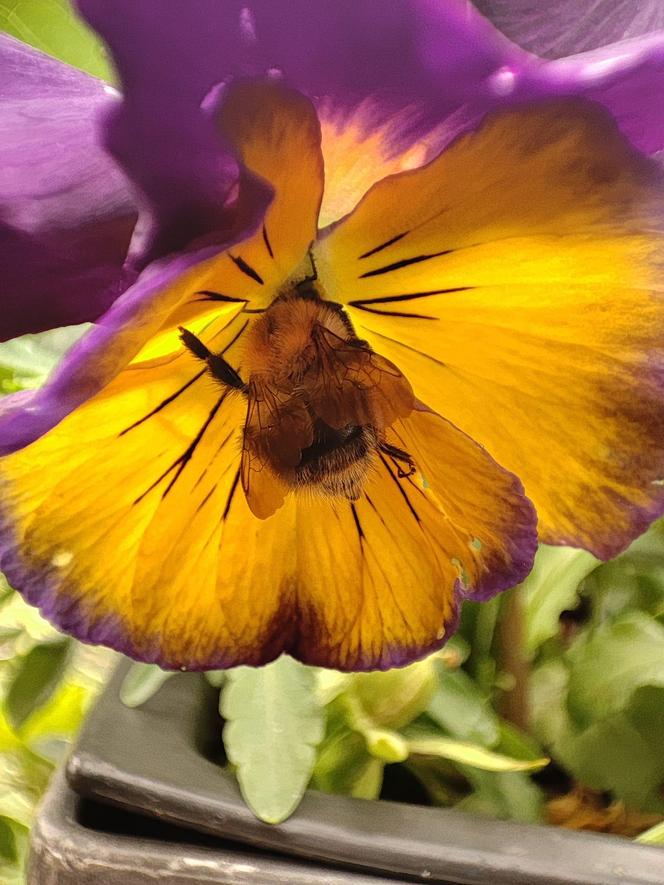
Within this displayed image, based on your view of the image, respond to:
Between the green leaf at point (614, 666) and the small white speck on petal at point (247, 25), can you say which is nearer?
the small white speck on petal at point (247, 25)

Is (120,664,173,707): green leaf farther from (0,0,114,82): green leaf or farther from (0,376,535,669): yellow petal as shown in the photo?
(0,0,114,82): green leaf

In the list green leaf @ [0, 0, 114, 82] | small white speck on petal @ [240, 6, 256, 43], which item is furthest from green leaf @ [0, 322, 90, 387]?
small white speck on petal @ [240, 6, 256, 43]

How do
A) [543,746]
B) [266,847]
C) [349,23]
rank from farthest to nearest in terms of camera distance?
[543,746] → [266,847] → [349,23]

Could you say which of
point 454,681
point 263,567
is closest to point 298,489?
point 263,567

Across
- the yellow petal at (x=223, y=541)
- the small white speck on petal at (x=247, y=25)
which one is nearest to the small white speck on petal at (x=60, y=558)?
the yellow petal at (x=223, y=541)

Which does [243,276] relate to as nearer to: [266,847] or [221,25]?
[221,25]

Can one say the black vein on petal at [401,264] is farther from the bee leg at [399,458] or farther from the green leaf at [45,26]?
the green leaf at [45,26]
